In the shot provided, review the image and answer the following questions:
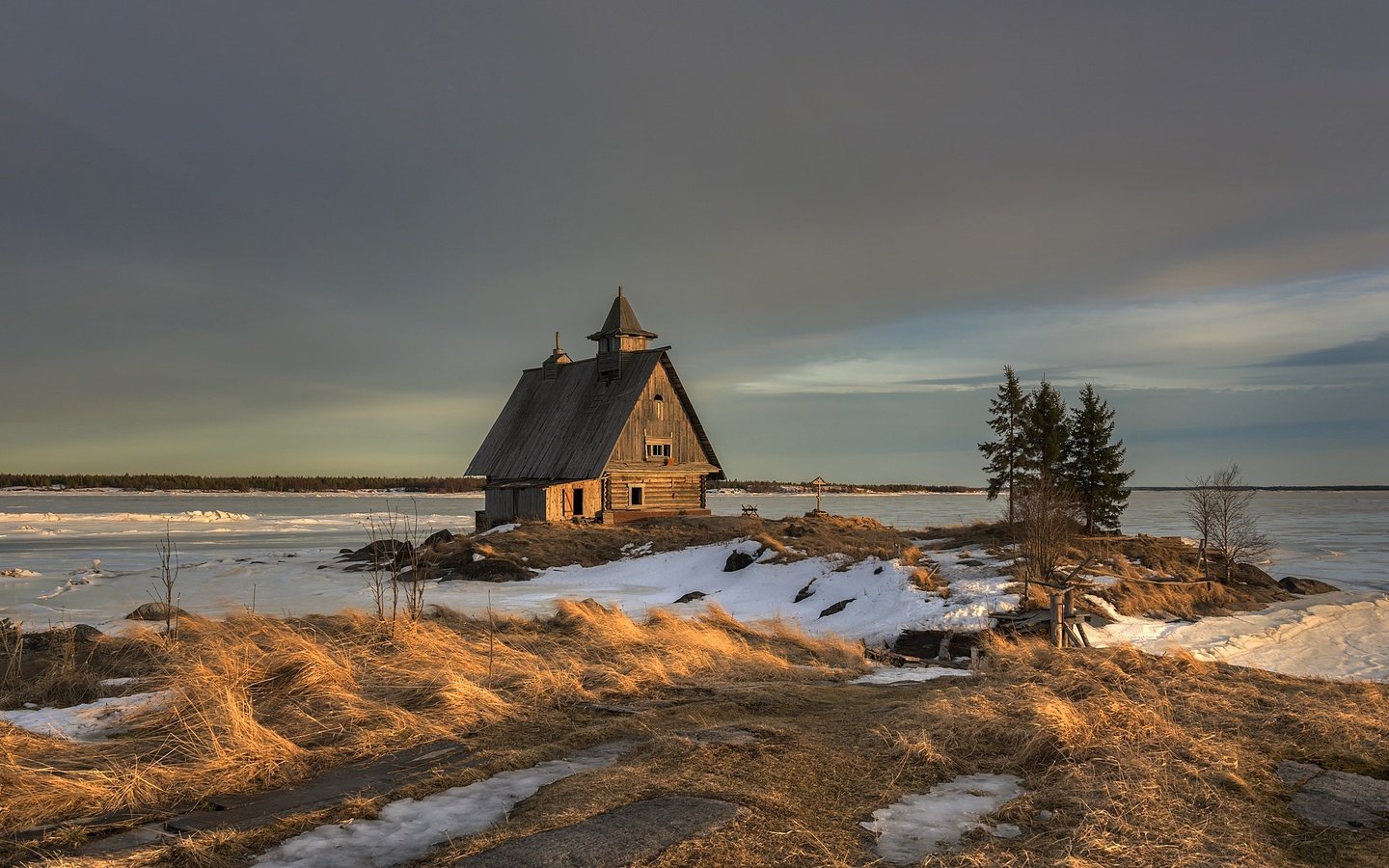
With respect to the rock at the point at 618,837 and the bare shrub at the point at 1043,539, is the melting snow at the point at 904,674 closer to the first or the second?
the rock at the point at 618,837

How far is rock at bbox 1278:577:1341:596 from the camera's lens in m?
27.2

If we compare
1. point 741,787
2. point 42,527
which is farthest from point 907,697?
point 42,527

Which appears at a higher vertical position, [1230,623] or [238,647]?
[238,647]

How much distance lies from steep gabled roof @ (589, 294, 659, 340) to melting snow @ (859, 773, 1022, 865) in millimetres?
38108

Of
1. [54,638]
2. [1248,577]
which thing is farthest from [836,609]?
[1248,577]

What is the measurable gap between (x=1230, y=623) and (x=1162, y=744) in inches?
666

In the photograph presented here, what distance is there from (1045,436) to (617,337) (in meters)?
20.7

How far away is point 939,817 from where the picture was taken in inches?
219

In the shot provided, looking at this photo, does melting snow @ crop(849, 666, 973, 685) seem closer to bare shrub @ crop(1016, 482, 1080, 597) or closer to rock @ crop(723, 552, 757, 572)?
bare shrub @ crop(1016, 482, 1080, 597)

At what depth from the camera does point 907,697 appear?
944 centimetres

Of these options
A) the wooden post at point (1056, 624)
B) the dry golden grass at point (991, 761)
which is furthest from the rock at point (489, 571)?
the dry golden grass at point (991, 761)

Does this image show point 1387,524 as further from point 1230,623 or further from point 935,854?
point 935,854

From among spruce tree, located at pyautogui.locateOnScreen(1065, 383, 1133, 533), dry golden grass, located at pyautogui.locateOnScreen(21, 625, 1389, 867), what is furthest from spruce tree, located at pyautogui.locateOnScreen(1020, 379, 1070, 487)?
dry golden grass, located at pyautogui.locateOnScreen(21, 625, 1389, 867)

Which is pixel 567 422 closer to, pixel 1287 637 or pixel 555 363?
pixel 555 363
